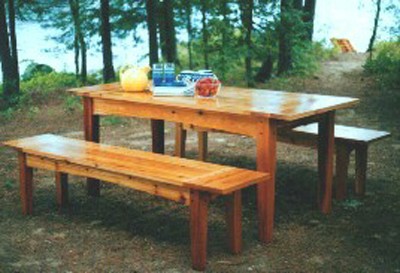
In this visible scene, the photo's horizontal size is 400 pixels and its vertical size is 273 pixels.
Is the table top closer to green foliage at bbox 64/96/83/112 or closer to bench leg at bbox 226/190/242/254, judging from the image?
bench leg at bbox 226/190/242/254

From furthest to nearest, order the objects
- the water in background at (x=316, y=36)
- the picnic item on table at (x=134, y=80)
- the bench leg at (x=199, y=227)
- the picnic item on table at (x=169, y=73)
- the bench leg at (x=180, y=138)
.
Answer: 1. the water in background at (x=316, y=36)
2. the bench leg at (x=180, y=138)
3. the picnic item on table at (x=134, y=80)
4. the picnic item on table at (x=169, y=73)
5. the bench leg at (x=199, y=227)

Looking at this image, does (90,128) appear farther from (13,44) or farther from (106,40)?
(13,44)

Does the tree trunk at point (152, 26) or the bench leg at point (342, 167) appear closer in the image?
the bench leg at point (342, 167)

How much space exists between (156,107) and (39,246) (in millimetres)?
1558

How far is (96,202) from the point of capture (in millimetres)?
5668

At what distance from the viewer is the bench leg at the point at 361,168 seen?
5.39 meters

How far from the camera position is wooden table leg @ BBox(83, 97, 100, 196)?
5.77m

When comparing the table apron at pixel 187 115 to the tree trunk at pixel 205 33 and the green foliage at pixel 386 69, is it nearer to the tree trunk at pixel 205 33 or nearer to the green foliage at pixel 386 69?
the tree trunk at pixel 205 33

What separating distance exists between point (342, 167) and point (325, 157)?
1.68 ft

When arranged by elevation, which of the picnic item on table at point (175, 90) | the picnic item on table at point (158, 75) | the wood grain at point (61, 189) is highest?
the picnic item on table at point (158, 75)

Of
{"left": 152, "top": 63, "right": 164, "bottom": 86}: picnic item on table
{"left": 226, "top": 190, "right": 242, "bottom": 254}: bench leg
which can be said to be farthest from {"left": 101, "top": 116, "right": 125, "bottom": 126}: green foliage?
{"left": 226, "top": 190, "right": 242, "bottom": 254}: bench leg

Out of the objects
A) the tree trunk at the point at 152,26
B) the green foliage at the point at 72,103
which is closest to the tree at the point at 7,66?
the green foliage at the point at 72,103

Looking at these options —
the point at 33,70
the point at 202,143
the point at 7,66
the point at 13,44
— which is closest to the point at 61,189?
the point at 202,143

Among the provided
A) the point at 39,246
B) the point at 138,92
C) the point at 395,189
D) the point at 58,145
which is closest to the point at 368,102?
the point at 395,189
